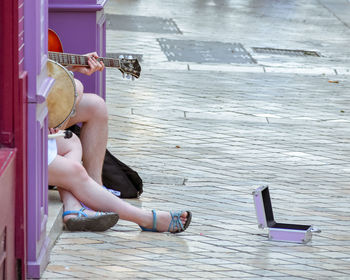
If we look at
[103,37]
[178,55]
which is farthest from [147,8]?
[103,37]

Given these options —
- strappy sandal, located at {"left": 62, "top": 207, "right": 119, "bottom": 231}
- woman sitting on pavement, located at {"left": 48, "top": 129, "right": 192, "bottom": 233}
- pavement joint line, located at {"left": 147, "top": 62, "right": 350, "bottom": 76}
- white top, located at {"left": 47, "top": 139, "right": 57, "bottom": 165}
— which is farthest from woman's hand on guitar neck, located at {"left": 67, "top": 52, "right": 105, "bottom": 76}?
pavement joint line, located at {"left": 147, "top": 62, "right": 350, "bottom": 76}

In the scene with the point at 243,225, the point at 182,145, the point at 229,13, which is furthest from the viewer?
the point at 229,13

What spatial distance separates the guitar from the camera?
5.82 meters

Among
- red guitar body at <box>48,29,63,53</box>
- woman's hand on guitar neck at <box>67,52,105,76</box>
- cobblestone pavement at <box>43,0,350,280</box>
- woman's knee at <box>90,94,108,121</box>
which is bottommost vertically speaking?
cobblestone pavement at <box>43,0,350,280</box>

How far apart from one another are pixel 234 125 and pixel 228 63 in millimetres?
3572

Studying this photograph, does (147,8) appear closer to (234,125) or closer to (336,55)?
(336,55)

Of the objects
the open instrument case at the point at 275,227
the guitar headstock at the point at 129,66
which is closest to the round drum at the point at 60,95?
the guitar headstock at the point at 129,66

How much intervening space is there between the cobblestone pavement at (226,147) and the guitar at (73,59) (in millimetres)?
834

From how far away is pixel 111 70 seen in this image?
11641 mm

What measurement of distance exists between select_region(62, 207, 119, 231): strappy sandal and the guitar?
0.88 meters

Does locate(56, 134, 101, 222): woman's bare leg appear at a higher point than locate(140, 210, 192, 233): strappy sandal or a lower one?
higher

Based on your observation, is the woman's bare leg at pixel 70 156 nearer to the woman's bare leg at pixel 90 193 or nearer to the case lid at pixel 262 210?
the woman's bare leg at pixel 90 193

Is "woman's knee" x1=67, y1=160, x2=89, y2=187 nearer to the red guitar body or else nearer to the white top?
the white top

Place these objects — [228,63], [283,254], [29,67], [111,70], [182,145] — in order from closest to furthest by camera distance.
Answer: [29,67], [283,254], [182,145], [111,70], [228,63]
